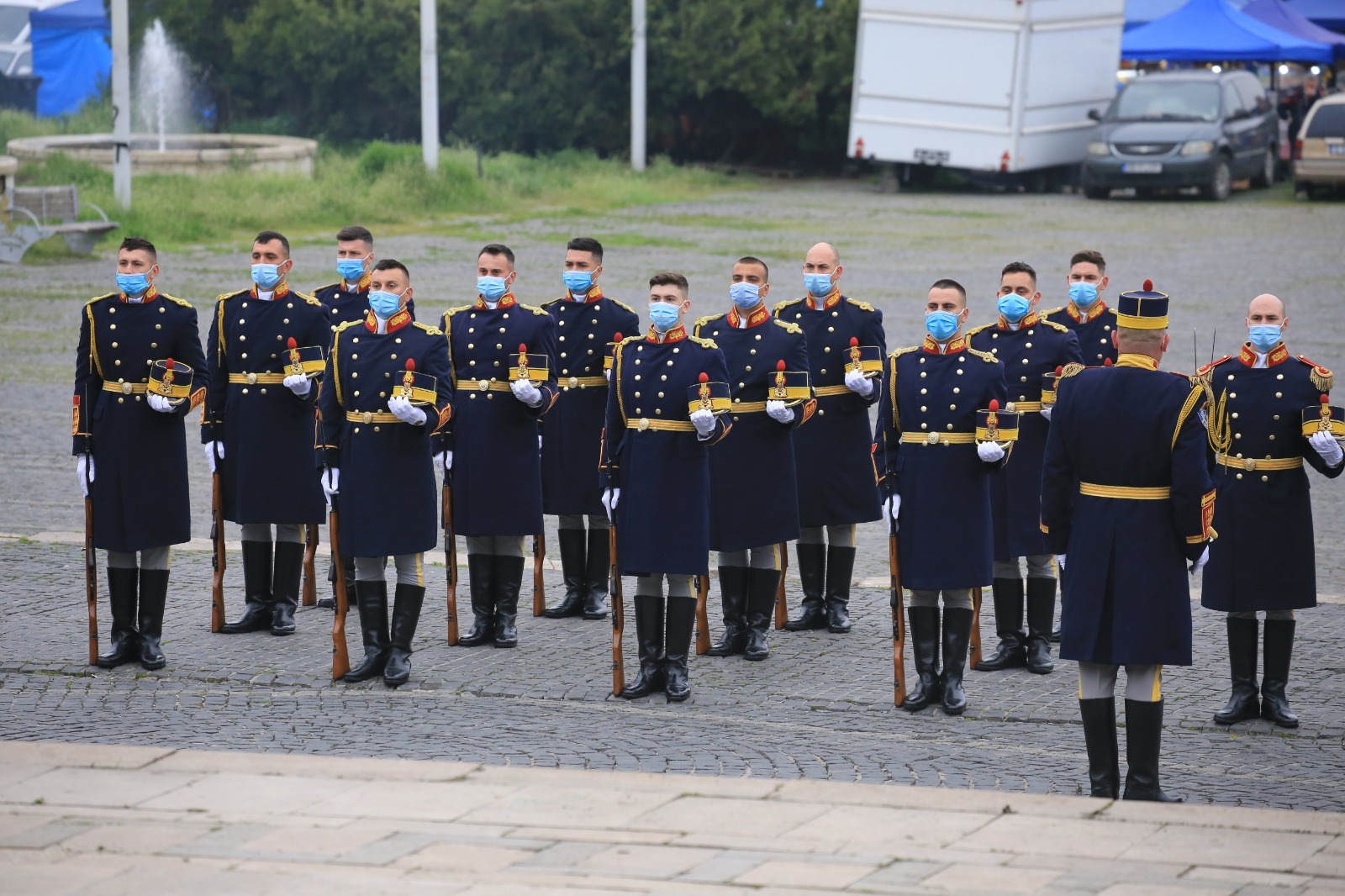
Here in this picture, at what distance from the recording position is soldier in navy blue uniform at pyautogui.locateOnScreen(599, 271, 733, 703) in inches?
342

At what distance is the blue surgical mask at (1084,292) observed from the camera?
32.1 feet

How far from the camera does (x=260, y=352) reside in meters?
9.86

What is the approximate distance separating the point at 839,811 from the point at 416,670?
9.91 ft

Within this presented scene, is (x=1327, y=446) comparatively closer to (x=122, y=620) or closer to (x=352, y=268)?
(x=352, y=268)

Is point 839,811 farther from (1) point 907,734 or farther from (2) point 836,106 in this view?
(2) point 836,106

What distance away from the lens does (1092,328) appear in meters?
9.88

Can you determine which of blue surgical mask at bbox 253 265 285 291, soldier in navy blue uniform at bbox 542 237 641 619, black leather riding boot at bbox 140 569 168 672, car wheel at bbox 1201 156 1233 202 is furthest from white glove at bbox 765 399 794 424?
car wheel at bbox 1201 156 1233 202

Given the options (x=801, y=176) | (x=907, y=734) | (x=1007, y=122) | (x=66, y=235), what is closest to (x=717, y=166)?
(x=801, y=176)

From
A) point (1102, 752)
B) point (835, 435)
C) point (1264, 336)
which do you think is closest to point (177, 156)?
point (835, 435)

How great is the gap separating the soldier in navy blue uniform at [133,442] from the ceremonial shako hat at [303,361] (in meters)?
0.56

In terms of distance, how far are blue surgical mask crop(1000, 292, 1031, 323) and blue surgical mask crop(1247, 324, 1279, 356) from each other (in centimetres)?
132

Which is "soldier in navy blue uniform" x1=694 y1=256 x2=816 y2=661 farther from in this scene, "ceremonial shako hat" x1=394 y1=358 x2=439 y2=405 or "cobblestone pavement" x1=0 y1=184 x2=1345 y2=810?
"ceremonial shako hat" x1=394 y1=358 x2=439 y2=405

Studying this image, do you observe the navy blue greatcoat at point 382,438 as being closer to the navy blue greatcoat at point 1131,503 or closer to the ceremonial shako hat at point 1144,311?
the navy blue greatcoat at point 1131,503

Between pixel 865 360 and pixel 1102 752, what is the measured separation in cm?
320
